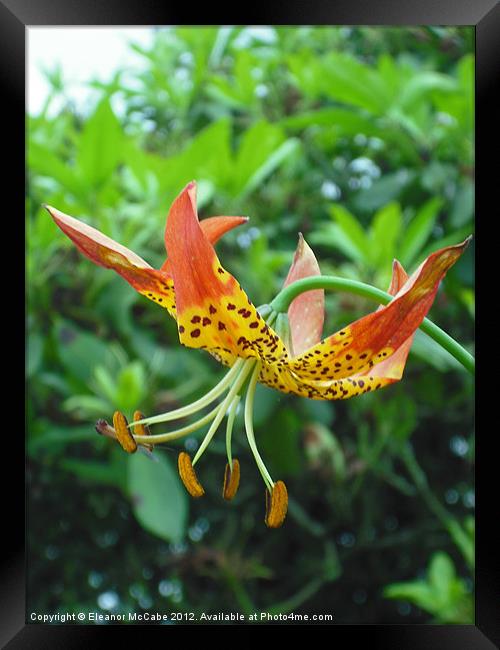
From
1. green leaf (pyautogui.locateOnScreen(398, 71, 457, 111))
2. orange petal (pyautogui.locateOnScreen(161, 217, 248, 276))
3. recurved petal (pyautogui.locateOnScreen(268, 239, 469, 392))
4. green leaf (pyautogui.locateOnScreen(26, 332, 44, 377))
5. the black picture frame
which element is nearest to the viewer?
recurved petal (pyautogui.locateOnScreen(268, 239, 469, 392))

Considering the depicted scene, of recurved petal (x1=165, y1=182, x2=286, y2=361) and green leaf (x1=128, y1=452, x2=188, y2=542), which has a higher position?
recurved petal (x1=165, y1=182, x2=286, y2=361)

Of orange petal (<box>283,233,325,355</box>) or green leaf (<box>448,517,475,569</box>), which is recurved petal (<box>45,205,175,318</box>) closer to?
orange petal (<box>283,233,325,355</box>)

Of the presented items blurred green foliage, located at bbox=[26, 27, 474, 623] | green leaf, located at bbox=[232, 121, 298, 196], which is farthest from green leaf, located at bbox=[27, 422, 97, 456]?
green leaf, located at bbox=[232, 121, 298, 196]

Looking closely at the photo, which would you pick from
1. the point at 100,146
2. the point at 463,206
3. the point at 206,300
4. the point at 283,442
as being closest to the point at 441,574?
the point at 283,442

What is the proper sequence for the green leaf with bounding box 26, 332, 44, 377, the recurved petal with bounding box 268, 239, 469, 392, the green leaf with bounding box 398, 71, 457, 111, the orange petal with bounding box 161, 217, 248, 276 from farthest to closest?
the green leaf with bounding box 398, 71, 457, 111 < the green leaf with bounding box 26, 332, 44, 377 < the orange petal with bounding box 161, 217, 248, 276 < the recurved petal with bounding box 268, 239, 469, 392

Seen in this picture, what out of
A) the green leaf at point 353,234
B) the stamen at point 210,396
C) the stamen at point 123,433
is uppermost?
the green leaf at point 353,234

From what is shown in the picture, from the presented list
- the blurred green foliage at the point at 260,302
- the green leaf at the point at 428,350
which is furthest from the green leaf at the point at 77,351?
the green leaf at the point at 428,350

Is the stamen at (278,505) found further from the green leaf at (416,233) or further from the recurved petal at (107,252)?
the green leaf at (416,233)
